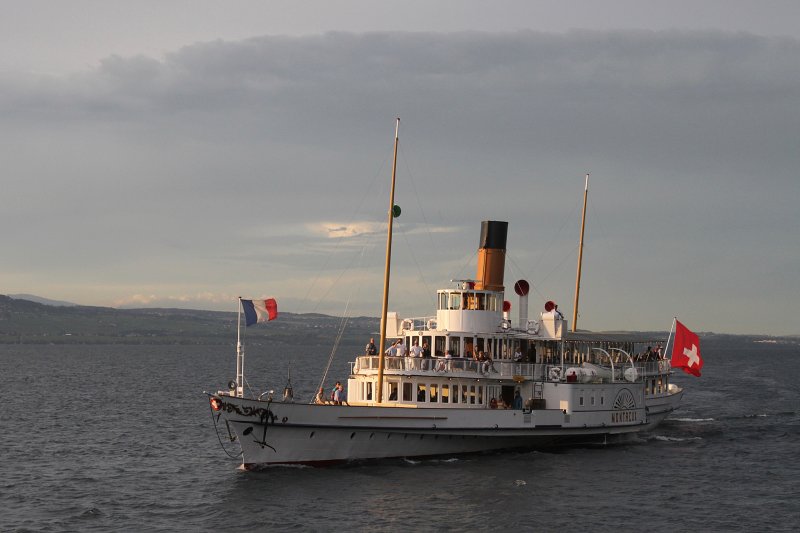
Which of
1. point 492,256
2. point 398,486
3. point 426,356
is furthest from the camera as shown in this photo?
point 492,256

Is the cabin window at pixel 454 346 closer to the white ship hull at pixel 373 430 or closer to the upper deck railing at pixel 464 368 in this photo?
the upper deck railing at pixel 464 368

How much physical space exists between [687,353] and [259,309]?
34238 mm

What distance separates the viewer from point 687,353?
6619 cm

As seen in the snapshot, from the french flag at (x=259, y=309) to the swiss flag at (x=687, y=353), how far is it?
3262cm

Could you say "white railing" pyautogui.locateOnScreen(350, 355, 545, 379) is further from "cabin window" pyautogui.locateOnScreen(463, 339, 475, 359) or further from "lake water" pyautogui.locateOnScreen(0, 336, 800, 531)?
"lake water" pyautogui.locateOnScreen(0, 336, 800, 531)

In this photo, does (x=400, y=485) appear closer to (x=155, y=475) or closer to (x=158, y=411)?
(x=155, y=475)

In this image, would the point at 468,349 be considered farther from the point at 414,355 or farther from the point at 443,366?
the point at 414,355

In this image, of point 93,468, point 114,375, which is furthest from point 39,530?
point 114,375

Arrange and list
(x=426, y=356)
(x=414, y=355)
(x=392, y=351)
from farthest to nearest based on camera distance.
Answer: (x=392, y=351), (x=426, y=356), (x=414, y=355)

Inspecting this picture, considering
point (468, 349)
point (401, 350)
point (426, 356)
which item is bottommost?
point (426, 356)

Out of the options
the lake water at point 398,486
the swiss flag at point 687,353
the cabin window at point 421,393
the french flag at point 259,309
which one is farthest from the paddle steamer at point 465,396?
the swiss flag at point 687,353

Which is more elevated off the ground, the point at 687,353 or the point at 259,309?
the point at 259,309

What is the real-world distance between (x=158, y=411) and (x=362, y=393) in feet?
108

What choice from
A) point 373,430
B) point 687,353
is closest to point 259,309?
point 373,430
